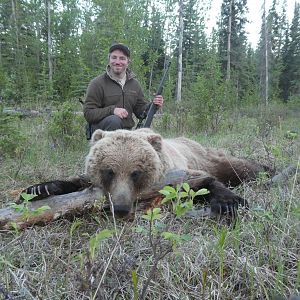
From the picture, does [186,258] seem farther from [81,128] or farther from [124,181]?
[81,128]

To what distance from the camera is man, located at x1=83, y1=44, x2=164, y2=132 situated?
5117 millimetres

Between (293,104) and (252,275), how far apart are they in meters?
21.0

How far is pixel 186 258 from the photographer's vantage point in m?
1.97

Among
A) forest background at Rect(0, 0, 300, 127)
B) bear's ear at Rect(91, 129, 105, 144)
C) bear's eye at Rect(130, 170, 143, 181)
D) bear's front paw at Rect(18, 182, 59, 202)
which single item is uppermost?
forest background at Rect(0, 0, 300, 127)

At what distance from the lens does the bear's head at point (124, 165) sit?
3.04 m

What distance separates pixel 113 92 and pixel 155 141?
219cm

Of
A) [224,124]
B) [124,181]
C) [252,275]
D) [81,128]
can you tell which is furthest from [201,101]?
[252,275]

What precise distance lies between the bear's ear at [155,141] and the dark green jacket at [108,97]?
66.0 inches

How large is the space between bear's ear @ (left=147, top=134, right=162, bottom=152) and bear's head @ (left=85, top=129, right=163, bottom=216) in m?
0.04

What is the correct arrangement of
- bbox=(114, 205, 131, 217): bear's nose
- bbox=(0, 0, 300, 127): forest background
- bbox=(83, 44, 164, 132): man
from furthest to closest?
bbox=(0, 0, 300, 127): forest background → bbox=(83, 44, 164, 132): man → bbox=(114, 205, 131, 217): bear's nose

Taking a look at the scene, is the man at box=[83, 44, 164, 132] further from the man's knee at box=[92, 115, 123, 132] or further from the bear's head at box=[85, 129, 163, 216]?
the bear's head at box=[85, 129, 163, 216]

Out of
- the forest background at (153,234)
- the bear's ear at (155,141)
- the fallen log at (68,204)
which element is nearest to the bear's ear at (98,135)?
the bear's ear at (155,141)

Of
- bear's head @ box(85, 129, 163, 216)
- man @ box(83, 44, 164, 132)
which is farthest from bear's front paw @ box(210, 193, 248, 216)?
man @ box(83, 44, 164, 132)

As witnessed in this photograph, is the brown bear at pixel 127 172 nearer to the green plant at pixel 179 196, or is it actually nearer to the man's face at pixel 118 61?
the green plant at pixel 179 196
